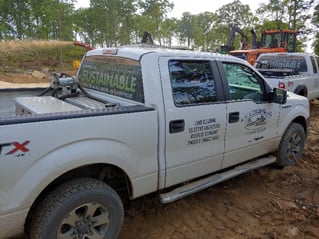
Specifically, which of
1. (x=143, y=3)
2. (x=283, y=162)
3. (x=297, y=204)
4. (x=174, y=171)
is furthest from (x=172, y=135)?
(x=143, y=3)

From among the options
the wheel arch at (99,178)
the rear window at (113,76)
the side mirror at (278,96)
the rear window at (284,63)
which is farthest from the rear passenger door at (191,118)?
the rear window at (284,63)

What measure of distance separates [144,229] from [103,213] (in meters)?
0.72

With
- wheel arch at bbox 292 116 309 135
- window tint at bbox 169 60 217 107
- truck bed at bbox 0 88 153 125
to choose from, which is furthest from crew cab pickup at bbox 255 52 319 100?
truck bed at bbox 0 88 153 125

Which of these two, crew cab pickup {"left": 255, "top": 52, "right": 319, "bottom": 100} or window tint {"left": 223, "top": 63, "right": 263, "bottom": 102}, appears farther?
crew cab pickup {"left": 255, "top": 52, "right": 319, "bottom": 100}

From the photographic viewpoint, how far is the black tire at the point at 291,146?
430 centimetres

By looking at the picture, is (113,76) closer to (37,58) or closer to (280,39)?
(280,39)

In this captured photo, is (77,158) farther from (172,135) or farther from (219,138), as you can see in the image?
(219,138)

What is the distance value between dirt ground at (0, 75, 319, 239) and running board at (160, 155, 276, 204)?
1.15ft

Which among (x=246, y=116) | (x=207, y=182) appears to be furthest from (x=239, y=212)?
(x=246, y=116)

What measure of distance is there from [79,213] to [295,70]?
26.4ft

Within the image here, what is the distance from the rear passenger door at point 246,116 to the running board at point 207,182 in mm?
98

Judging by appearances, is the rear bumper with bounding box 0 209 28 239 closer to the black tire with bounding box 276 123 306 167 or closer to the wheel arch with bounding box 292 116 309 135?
the black tire with bounding box 276 123 306 167

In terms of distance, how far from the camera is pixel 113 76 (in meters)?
3.13

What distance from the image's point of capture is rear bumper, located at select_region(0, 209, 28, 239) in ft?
6.51
